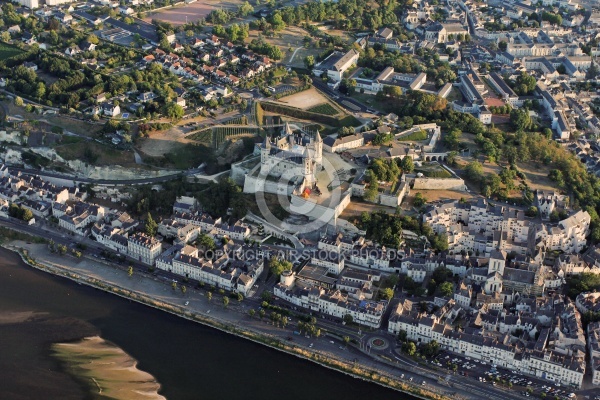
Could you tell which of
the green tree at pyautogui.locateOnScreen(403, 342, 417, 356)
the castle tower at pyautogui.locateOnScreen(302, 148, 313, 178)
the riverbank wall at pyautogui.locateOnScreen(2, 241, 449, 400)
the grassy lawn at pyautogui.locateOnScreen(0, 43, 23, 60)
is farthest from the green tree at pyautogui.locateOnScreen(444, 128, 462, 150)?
the grassy lawn at pyautogui.locateOnScreen(0, 43, 23, 60)

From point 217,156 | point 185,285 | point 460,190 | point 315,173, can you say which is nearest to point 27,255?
point 185,285

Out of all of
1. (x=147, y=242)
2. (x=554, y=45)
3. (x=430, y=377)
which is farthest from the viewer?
(x=554, y=45)

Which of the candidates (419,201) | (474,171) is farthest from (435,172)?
(419,201)

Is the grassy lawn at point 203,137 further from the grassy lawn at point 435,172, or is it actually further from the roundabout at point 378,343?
the roundabout at point 378,343

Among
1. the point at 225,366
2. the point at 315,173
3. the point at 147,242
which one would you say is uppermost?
the point at 315,173

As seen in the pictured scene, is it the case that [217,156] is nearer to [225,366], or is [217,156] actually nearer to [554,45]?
[225,366]

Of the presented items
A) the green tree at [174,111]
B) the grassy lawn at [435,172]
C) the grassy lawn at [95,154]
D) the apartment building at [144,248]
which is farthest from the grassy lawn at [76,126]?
the grassy lawn at [435,172]
